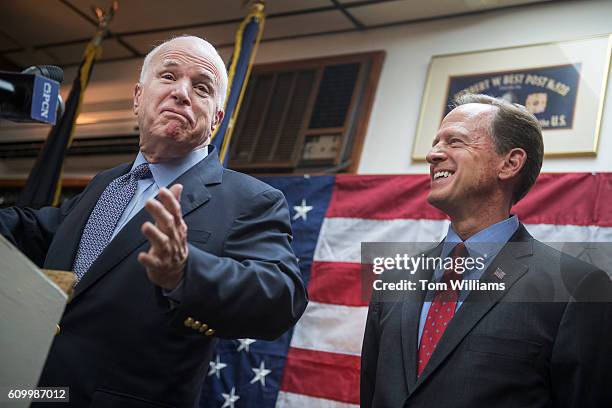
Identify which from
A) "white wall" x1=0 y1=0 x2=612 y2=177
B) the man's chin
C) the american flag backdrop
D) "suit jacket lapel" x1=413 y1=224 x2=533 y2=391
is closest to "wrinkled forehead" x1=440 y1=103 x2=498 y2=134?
the man's chin

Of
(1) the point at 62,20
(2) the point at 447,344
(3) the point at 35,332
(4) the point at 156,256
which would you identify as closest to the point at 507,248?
(2) the point at 447,344

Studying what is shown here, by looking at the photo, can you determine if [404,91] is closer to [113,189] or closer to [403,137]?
[403,137]

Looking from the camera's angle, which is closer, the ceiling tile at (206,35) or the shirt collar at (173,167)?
the shirt collar at (173,167)

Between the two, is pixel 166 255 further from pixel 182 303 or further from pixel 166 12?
pixel 166 12

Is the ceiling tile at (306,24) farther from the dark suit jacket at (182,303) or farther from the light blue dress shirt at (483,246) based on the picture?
the dark suit jacket at (182,303)

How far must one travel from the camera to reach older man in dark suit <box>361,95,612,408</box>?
55.7 inches

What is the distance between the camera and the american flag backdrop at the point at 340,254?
2900 mm

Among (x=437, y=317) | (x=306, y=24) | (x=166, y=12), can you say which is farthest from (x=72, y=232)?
(x=166, y=12)

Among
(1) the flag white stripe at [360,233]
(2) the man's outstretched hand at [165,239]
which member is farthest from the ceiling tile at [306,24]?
(2) the man's outstretched hand at [165,239]

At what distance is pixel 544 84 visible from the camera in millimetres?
3600

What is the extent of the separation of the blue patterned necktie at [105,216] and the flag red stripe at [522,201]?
180 centimetres

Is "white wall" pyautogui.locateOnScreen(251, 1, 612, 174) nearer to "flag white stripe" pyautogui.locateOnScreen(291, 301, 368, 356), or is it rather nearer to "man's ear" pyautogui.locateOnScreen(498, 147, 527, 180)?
"flag white stripe" pyautogui.locateOnScreen(291, 301, 368, 356)

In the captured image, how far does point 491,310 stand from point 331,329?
1.68 m

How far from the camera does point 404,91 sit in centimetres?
415
